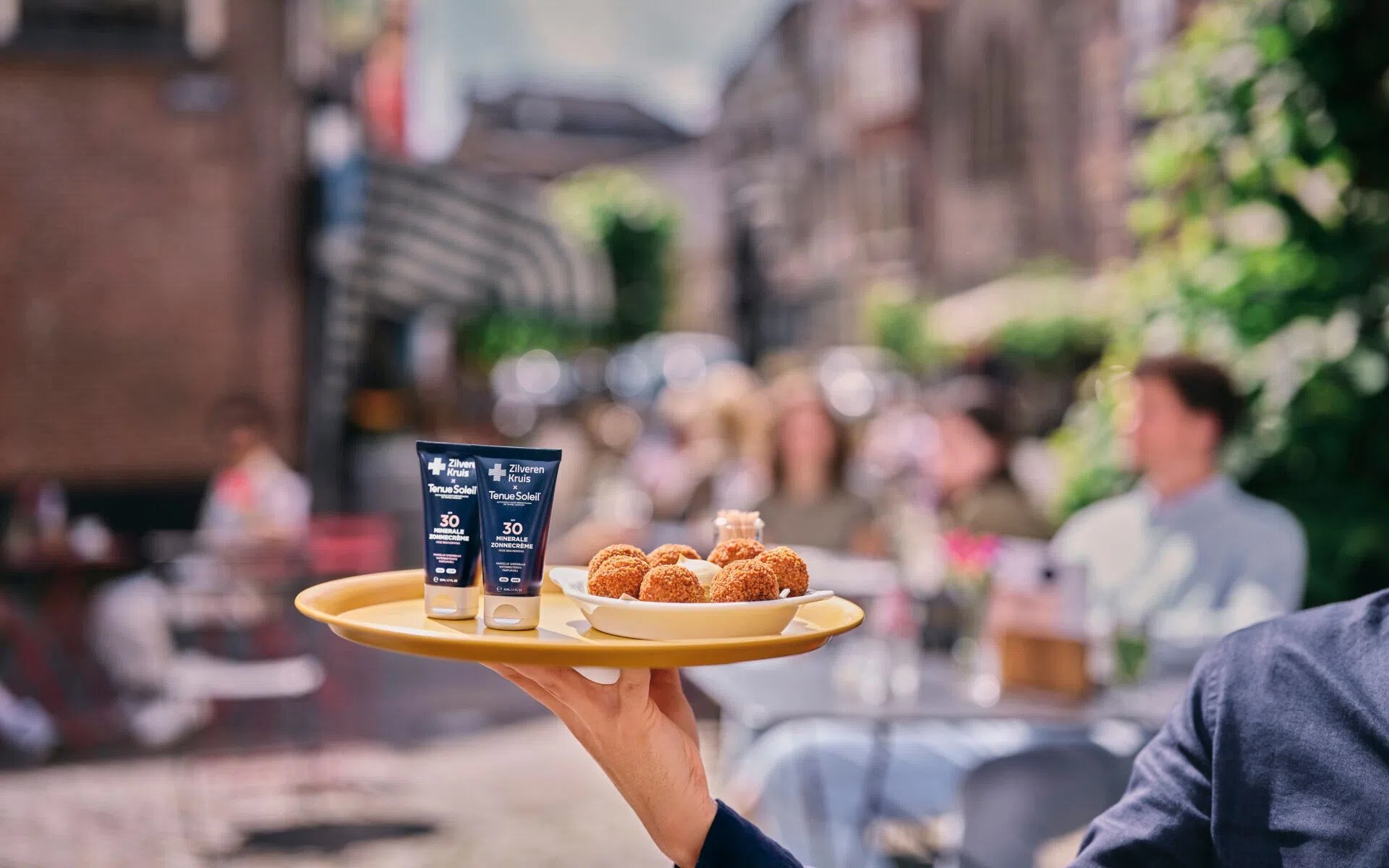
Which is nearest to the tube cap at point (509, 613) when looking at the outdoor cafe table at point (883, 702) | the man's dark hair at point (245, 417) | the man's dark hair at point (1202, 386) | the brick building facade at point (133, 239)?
the outdoor cafe table at point (883, 702)

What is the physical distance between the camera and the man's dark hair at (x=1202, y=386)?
12.0 feet

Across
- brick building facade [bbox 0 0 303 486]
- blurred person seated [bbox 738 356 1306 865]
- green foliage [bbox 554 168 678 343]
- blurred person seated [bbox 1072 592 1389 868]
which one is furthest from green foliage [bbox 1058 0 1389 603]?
green foliage [bbox 554 168 678 343]

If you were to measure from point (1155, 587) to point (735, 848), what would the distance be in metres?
2.74

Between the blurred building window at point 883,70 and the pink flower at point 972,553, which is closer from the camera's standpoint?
the pink flower at point 972,553

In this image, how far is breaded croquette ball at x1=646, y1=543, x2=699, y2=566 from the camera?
1386 mm

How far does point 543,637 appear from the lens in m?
1.24

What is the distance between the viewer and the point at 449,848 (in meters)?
4.82

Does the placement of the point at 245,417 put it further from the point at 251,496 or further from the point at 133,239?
the point at 133,239

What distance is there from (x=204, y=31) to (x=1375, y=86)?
930 cm

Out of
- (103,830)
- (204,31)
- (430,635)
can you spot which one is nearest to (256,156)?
(204,31)

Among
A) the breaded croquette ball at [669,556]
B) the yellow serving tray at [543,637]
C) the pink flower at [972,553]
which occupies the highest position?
the breaded croquette ball at [669,556]

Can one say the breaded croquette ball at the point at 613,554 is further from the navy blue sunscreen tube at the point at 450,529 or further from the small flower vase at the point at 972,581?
the small flower vase at the point at 972,581

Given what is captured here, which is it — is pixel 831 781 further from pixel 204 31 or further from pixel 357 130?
pixel 357 130

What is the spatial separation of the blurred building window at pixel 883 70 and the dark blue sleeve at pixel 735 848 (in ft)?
110
